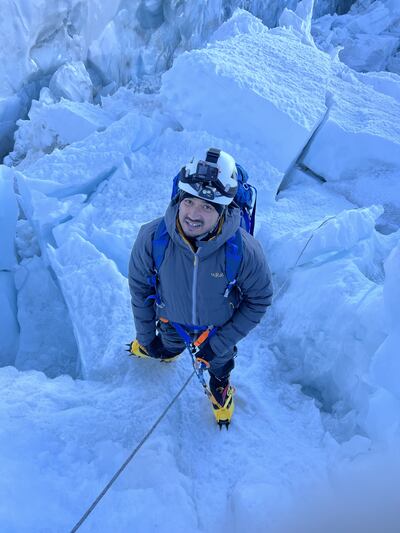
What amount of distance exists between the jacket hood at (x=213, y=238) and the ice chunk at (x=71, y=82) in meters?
6.59

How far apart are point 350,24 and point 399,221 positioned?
11326 millimetres

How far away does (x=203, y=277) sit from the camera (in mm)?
1655

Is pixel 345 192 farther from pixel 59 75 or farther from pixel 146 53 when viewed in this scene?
pixel 146 53

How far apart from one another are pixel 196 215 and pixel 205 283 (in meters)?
0.33

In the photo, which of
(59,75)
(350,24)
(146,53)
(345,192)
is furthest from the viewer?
(350,24)

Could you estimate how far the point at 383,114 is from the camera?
5055 millimetres

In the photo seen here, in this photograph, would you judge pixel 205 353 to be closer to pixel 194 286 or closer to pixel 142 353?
pixel 194 286

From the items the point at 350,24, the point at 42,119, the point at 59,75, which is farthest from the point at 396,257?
the point at 350,24

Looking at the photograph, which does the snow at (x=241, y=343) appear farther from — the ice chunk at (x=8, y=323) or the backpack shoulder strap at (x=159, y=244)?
the backpack shoulder strap at (x=159, y=244)

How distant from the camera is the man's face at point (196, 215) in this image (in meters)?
1.47

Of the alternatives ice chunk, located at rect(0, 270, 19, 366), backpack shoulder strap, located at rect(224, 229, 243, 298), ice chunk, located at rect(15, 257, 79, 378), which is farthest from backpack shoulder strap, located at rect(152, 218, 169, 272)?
ice chunk, located at rect(0, 270, 19, 366)

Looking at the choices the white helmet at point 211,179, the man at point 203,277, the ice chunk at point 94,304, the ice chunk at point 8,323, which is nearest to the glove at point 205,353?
the man at point 203,277

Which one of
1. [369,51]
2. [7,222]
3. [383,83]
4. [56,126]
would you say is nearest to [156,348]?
[7,222]

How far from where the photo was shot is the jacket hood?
1518 mm
